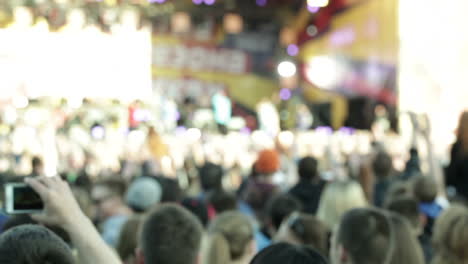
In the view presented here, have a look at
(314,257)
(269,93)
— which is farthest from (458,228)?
(269,93)

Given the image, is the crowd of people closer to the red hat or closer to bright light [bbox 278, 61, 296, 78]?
the red hat

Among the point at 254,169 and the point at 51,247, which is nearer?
the point at 51,247

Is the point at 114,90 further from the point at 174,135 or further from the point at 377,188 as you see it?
the point at 377,188

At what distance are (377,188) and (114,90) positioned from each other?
10.5m

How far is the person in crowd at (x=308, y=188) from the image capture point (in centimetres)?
427

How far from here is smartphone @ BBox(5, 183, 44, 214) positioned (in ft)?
5.12

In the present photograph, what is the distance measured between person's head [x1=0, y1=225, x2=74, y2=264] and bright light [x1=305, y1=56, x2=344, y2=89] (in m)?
13.2

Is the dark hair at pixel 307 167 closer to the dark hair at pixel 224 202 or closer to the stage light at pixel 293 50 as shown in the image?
the dark hair at pixel 224 202

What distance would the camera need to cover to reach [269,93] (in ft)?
55.8

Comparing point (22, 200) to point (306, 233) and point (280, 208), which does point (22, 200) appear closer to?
point (306, 233)

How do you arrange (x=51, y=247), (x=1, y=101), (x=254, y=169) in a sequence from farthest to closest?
1. (x=1, y=101)
2. (x=254, y=169)
3. (x=51, y=247)

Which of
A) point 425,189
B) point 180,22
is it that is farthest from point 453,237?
point 180,22

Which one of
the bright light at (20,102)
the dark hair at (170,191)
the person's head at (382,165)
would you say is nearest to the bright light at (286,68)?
the bright light at (20,102)

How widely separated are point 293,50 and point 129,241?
604 inches
